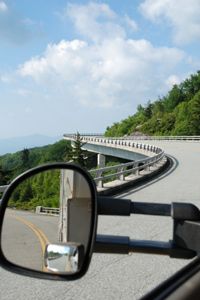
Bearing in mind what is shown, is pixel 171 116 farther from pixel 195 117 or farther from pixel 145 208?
pixel 145 208

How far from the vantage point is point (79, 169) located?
7.99ft

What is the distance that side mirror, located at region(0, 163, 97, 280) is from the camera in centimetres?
221

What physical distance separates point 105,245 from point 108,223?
8988 mm

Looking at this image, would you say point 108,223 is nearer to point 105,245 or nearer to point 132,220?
point 132,220

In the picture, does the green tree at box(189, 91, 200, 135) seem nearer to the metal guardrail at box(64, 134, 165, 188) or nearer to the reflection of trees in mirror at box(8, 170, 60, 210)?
the metal guardrail at box(64, 134, 165, 188)

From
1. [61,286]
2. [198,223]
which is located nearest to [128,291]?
[61,286]

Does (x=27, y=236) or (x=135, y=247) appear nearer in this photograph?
(x=135, y=247)

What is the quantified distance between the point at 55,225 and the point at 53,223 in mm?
94

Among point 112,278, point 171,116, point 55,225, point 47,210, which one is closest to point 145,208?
point 55,225

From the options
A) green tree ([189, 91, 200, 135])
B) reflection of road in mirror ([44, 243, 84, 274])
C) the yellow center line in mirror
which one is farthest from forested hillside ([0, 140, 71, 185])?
green tree ([189, 91, 200, 135])

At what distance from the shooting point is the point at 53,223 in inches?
114

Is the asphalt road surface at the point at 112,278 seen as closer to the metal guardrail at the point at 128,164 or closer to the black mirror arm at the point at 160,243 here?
the black mirror arm at the point at 160,243

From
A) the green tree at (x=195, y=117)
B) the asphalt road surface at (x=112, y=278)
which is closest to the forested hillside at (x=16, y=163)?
the asphalt road surface at (x=112, y=278)

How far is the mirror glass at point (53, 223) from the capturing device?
2238mm
